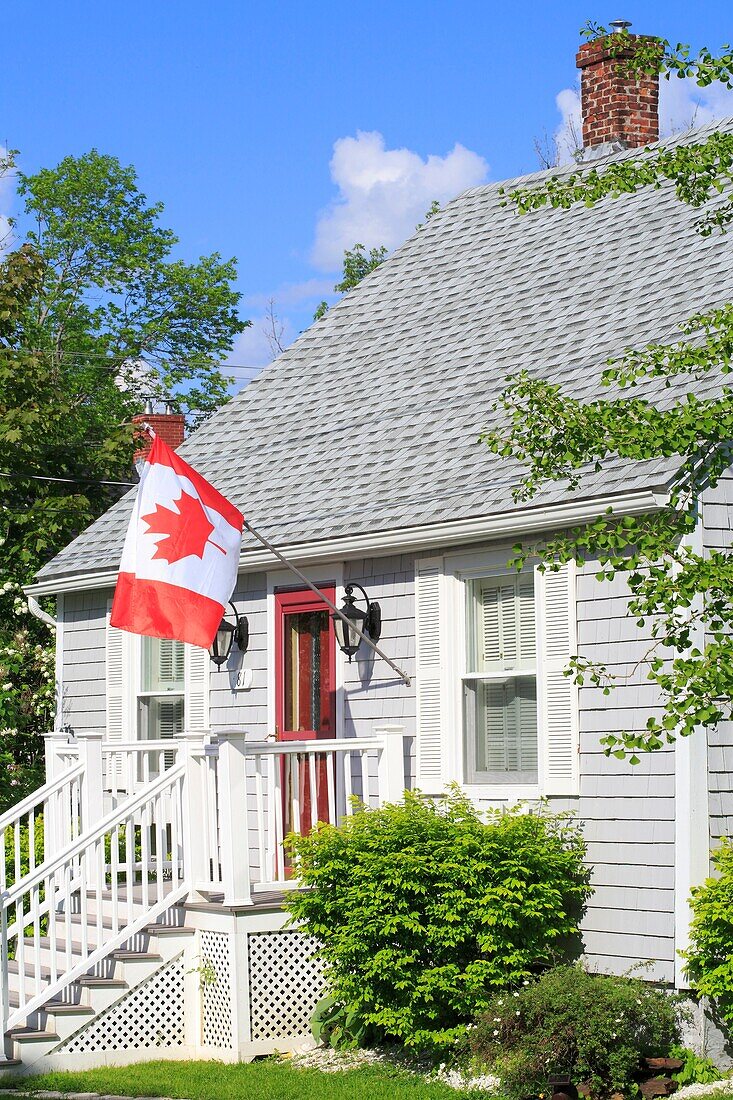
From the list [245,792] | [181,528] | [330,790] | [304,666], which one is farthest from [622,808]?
[304,666]

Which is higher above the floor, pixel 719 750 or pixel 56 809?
pixel 719 750

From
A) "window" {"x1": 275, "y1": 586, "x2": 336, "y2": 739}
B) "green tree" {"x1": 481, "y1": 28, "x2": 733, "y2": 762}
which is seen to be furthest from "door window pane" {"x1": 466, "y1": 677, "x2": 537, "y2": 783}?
"green tree" {"x1": 481, "y1": 28, "x2": 733, "y2": 762}

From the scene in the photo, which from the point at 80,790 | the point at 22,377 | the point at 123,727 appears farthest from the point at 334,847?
the point at 22,377

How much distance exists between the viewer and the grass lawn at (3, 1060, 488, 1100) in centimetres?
904

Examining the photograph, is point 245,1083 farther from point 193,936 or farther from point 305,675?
point 305,675

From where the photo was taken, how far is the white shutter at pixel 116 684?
1512cm

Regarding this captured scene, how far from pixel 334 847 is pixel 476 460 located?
325cm

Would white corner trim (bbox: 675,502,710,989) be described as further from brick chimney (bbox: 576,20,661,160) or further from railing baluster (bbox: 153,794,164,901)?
brick chimney (bbox: 576,20,661,160)

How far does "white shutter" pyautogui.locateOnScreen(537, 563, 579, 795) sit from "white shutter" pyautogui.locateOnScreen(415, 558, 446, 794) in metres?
1.08

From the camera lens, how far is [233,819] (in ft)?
34.8

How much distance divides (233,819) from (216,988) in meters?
1.21

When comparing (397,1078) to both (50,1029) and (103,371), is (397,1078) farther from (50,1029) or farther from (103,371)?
(103,371)

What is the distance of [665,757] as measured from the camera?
954 cm

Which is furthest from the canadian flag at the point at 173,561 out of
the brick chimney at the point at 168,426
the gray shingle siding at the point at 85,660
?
the brick chimney at the point at 168,426
